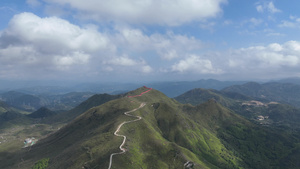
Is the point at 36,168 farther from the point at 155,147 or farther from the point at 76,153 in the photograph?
the point at 155,147

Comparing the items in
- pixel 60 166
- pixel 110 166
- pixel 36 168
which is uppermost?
pixel 110 166

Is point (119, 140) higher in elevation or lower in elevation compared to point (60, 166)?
higher

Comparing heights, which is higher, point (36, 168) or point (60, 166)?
point (60, 166)

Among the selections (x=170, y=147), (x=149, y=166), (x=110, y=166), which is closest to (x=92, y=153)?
(x=110, y=166)

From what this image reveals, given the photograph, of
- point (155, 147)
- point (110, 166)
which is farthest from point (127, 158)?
point (155, 147)

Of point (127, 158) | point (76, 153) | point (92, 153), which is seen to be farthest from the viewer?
point (76, 153)

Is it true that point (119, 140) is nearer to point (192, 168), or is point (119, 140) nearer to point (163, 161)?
point (163, 161)

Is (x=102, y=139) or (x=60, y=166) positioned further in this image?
(x=102, y=139)

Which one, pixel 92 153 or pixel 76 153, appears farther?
pixel 76 153

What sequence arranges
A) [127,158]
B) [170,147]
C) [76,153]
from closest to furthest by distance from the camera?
1. [127,158]
2. [76,153]
3. [170,147]
